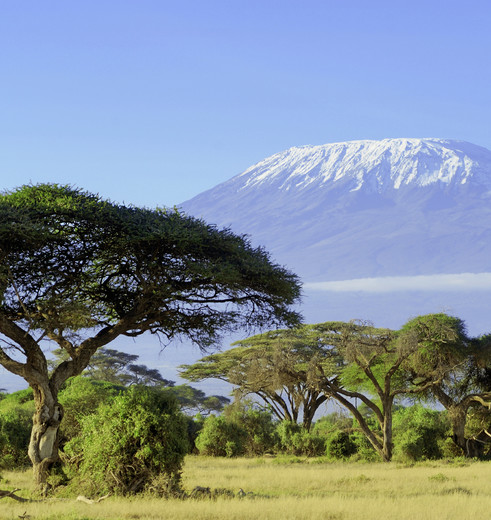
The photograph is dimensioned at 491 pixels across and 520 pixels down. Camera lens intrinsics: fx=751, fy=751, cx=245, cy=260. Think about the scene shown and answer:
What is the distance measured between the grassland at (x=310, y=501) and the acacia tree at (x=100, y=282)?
3841mm

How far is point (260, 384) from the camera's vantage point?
117ft

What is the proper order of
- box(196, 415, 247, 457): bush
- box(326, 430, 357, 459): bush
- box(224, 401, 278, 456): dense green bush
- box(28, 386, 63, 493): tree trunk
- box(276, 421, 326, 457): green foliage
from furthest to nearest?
box(224, 401, 278, 456): dense green bush
box(276, 421, 326, 457): green foliage
box(196, 415, 247, 457): bush
box(326, 430, 357, 459): bush
box(28, 386, 63, 493): tree trunk

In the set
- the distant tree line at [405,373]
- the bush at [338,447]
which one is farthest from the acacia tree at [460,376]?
the bush at [338,447]

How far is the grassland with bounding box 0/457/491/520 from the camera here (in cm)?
1461

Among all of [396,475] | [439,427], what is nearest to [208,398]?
[439,427]

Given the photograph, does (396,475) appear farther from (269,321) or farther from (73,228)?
(73,228)

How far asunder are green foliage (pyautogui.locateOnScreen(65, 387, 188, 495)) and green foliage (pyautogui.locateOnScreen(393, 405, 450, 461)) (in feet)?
64.8

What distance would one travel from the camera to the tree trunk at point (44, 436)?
20.2m

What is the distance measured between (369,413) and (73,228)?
53.6 metres

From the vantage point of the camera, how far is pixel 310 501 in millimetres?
16859

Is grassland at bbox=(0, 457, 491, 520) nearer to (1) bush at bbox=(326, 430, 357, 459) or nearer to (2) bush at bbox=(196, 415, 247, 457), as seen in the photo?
(1) bush at bbox=(326, 430, 357, 459)

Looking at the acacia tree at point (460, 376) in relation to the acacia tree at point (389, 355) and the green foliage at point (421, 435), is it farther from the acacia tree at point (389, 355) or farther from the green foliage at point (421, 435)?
the green foliage at point (421, 435)

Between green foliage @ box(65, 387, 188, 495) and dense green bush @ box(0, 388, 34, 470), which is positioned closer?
green foliage @ box(65, 387, 188, 495)

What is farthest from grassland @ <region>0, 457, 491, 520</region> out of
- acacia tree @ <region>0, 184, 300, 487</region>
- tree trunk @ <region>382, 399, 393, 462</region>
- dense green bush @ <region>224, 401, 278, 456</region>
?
dense green bush @ <region>224, 401, 278, 456</region>
